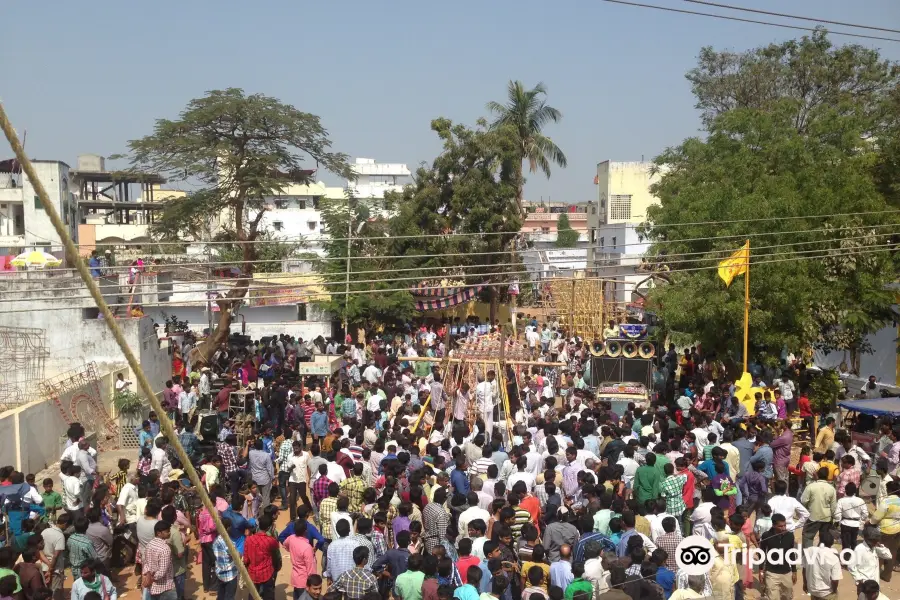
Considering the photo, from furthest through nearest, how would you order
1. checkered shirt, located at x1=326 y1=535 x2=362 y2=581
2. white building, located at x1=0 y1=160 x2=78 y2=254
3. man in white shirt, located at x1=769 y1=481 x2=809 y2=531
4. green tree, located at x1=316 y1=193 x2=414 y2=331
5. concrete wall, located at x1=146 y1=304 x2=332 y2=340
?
white building, located at x1=0 y1=160 x2=78 y2=254, concrete wall, located at x1=146 y1=304 x2=332 y2=340, green tree, located at x1=316 y1=193 x2=414 y2=331, man in white shirt, located at x1=769 y1=481 x2=809 y2=531, checkered shirt, located at x1=326 y1=535 x2=362 y2=581

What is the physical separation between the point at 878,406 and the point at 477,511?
26.6ft

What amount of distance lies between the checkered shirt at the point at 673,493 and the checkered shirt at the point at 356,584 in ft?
11.9

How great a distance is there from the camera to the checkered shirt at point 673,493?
9227 millimetres

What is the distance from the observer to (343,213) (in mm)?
35281

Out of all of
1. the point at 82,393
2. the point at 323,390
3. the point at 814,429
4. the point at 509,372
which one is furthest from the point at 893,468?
the point at 82,393

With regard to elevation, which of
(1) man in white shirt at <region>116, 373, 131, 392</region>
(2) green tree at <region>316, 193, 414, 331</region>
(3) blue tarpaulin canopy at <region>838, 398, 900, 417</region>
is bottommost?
(1) man in white shirt at <region>116, 373, 131, 392</region>

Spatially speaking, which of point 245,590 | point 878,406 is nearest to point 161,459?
point 245,590

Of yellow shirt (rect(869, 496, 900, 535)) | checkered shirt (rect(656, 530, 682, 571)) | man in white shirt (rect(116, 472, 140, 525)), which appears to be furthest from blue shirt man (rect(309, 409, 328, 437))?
yellow shirt (rect(869, 496, 900, 535))

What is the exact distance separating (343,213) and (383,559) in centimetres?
2844

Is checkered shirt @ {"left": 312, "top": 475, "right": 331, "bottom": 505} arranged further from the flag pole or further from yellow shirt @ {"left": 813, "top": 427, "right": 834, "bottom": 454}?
the flag pole

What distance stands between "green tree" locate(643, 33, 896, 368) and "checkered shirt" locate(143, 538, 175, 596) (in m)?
10.6

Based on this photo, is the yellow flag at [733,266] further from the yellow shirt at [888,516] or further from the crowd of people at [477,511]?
the yellow shirt at [888,516]

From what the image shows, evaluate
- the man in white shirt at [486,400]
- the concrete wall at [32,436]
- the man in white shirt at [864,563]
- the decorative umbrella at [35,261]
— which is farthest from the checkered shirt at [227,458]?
the decorative umbrella at [35,261]

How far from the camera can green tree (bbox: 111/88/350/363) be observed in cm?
2134
